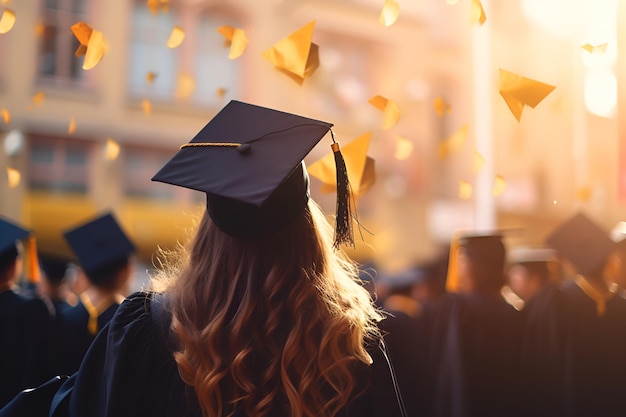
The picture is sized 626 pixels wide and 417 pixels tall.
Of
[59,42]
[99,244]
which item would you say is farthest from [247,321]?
[59,42]

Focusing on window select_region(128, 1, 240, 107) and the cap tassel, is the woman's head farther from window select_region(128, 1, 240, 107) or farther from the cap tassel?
window select_region(128, 1, 240, 107)

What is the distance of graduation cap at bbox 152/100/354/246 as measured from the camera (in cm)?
176

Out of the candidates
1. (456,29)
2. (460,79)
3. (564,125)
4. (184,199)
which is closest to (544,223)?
(564,125)

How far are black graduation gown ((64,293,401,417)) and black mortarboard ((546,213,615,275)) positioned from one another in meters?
2.95

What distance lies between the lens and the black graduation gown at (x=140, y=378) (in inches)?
66.7

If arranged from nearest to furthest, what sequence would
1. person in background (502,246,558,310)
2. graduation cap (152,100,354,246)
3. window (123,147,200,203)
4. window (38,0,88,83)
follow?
graduation cap (152,100,354,246)
person in background (502,246,558,310)
window (38,0,88,83)
window (123,147,200,203)

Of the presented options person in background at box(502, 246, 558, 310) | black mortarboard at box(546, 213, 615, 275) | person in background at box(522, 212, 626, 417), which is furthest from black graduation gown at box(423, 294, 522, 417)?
person in background at box(502, 246, 558, 310)

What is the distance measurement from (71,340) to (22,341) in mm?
254

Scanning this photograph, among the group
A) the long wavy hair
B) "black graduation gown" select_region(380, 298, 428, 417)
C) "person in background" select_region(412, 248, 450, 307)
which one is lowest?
"black graduation gown" select_region(380, 298, 428, 417)

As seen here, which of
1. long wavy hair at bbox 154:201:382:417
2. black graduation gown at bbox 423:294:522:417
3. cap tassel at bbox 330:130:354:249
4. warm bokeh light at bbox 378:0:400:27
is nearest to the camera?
long wavy hair at bbox 154:201:382:417

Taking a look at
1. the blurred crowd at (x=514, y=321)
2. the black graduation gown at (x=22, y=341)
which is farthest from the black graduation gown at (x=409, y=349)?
the black graduation gown at (x=22, y=341)

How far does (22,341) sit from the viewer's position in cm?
364

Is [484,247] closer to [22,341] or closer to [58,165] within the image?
[22,341]

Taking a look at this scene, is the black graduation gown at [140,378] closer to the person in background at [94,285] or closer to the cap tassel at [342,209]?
the cap tassel at [342,209]
